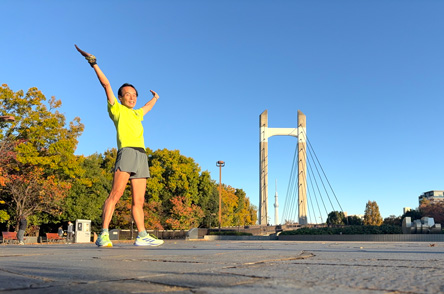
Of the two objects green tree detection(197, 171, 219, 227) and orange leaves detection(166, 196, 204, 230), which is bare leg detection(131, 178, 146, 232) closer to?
orange leaves detection(166, 196, 204, 230)

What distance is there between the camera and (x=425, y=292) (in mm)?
1478

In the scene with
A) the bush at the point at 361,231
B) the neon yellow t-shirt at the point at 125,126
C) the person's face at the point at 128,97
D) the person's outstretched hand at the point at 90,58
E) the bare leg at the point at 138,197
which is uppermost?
the person's outstretched hand at the point at 90,58

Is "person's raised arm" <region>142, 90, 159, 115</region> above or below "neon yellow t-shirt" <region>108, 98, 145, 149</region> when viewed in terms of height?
above

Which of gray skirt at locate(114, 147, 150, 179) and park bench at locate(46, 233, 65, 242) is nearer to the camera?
gray skirt at locate(114, 147, 150, 179)

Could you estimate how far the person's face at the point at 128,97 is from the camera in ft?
15.0

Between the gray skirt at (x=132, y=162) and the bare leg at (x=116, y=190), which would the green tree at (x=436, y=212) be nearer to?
the gray skirt at (x=132, y=162)

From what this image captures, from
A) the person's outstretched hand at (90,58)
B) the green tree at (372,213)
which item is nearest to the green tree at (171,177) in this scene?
the person's outstretched hand at (90,58)

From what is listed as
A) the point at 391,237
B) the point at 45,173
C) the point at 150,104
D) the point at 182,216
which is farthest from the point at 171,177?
the point at 150,104

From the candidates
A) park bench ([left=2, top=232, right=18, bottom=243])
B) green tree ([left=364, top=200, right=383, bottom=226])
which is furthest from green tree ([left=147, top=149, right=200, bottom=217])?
green tree ([left=364, top=200, right=383, bottom=226])

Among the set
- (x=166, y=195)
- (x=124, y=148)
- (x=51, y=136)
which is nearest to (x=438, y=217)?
(x=166, y=195)

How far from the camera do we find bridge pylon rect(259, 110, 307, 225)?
117ft

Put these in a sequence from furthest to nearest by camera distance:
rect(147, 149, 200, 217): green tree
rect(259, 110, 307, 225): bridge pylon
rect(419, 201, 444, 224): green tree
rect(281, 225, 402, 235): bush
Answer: rect(419, 201, 444, 224): green tree
rect(147, 149, 200, 217): green tree
rect(259, 110, 307, 225): bridge pylon
rect(281, 225, 402, 235): bush

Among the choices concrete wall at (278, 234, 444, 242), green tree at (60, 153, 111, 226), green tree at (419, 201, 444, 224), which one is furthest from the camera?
green tree at (419, 201, 444, 224)

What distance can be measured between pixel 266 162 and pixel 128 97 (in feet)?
109
